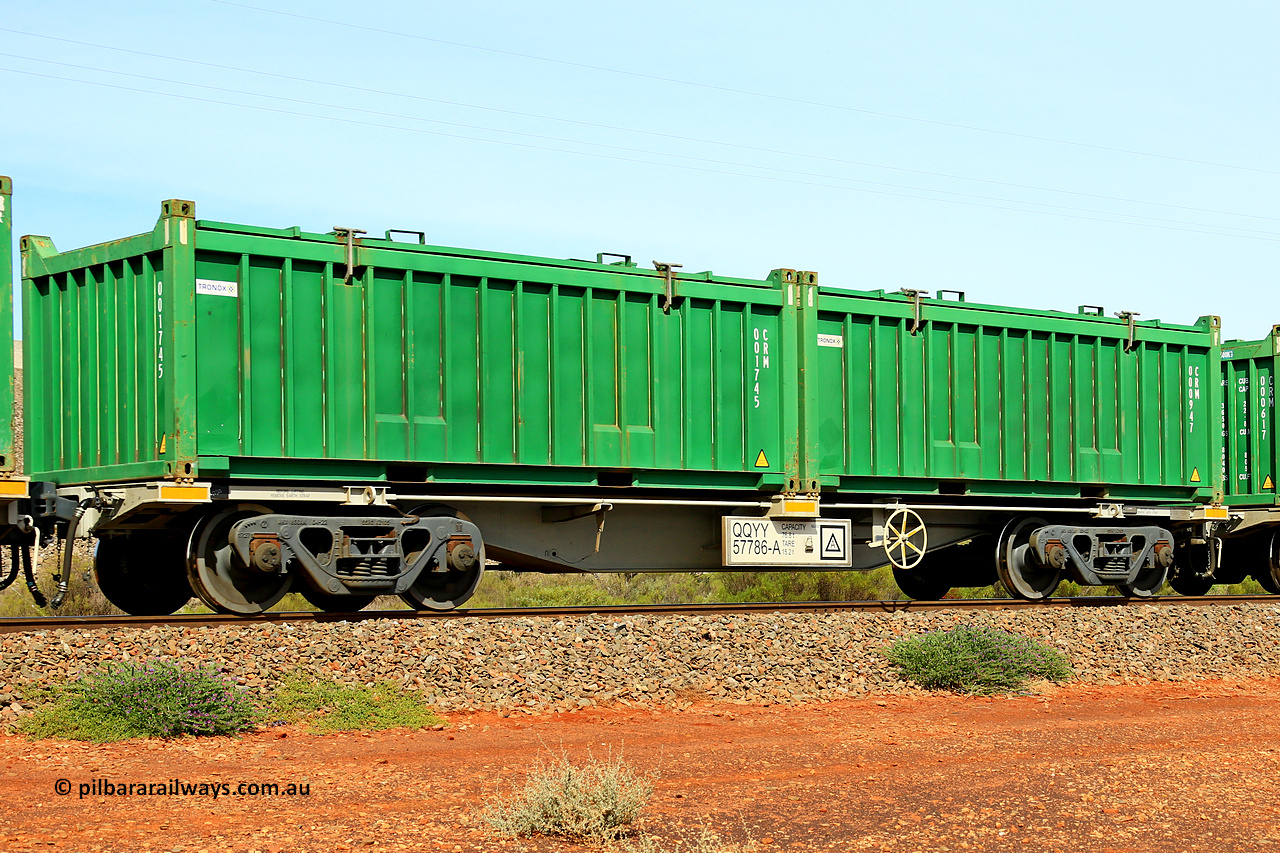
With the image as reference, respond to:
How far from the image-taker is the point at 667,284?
13.7 metres

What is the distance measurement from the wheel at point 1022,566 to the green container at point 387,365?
3438 millimetres

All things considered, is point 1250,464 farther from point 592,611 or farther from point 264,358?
point 264,358

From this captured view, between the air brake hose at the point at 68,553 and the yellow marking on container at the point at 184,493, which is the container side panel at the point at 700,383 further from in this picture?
the air brake hose at the point at 68,553

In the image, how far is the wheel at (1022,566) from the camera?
15781 mm

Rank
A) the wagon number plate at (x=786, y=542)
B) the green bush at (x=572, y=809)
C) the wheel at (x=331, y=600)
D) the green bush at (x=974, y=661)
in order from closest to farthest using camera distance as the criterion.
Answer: the green bush at (x=572, y=809) → the green bush at (x=974, y=661) → the wheel at (x=331, y=600) → the wagon number plate at (x=786, y=542)

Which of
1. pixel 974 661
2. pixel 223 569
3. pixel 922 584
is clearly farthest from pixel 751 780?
pixel 922 584

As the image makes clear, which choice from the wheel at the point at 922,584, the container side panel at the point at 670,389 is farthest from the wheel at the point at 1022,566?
the container side panel at the point at 670,389

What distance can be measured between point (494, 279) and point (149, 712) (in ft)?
18.8

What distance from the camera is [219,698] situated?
8711mm

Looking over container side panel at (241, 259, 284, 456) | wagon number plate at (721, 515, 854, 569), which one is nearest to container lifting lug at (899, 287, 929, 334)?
wagon number plate at (721, 515, 854, 569)

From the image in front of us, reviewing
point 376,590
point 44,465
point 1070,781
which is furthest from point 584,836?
point 44,465

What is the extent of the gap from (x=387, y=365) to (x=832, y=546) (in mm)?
5506

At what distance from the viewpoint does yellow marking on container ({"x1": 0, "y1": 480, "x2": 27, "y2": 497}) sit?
10148 mm

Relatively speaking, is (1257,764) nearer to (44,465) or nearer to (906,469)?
(906,469)
